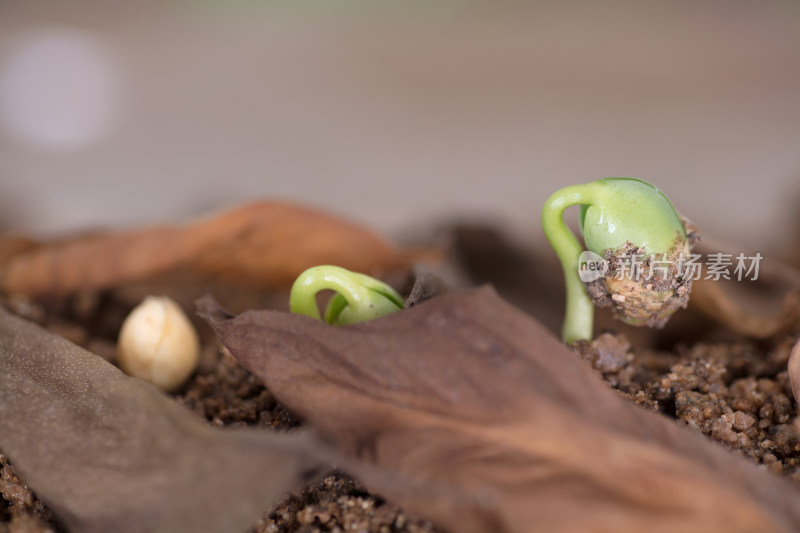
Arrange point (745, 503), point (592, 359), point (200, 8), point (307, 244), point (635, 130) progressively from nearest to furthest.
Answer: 1. point (745, 503)
2. point (592, 359)
3. point (307, 244)
4. point (635, 130)
5. point (200, 8)

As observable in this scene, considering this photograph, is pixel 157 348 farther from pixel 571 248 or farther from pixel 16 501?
pixel 571 248

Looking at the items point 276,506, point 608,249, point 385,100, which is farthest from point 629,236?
point 385,100

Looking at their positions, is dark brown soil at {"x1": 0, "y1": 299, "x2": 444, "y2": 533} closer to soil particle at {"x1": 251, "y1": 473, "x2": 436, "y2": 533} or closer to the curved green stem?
soil particle at {"x1": 251, "y1": 473, "x2": 436, "y2": 533}

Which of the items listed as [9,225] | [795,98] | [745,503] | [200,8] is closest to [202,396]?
[745,503]

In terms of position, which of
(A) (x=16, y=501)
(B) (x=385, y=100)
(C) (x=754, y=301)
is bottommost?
(A) (x=16, y=501)

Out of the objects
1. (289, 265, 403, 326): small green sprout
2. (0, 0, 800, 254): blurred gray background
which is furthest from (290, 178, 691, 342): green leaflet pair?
(0, 0, 800, 254): blurred gray background

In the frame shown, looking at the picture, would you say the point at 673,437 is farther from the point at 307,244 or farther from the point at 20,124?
the point at 20,124

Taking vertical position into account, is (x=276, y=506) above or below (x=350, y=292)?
below
